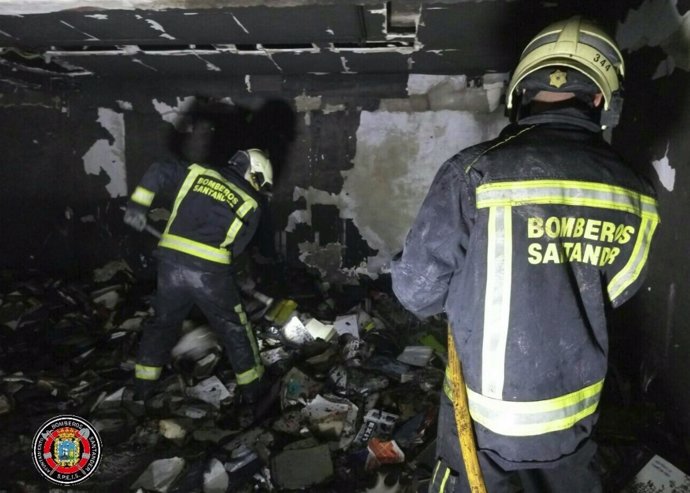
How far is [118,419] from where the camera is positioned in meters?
3.07

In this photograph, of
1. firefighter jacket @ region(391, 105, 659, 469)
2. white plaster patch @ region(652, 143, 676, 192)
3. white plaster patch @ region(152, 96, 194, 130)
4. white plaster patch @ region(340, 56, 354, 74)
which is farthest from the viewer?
white plaster patch @ region(152, 96, 194, 130)

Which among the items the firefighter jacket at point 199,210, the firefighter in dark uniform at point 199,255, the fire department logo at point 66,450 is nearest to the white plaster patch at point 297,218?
the firefighter in dark uniform at point 199,255

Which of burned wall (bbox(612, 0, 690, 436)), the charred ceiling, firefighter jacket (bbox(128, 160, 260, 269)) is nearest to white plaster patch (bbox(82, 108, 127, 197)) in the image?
the charred ceiling

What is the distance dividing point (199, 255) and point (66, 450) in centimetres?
149

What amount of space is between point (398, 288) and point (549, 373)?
508 millimetres

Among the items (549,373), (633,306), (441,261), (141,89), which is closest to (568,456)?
(549,373)

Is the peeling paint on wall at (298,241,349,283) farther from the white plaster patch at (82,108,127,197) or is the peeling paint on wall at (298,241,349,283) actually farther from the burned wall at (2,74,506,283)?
the white plaster patch at (82,108,127,197)

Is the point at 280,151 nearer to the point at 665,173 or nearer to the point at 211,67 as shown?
the point at 211,67

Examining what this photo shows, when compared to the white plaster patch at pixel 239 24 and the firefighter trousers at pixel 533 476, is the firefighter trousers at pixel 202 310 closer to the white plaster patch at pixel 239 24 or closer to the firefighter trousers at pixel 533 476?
the white plaster patch at pixel 239 24

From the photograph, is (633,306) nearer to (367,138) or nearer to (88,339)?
(367,138)

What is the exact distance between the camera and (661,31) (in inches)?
93.6

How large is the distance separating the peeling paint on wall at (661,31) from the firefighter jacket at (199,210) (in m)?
2.62

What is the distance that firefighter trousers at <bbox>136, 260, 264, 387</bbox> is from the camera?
2951 mm

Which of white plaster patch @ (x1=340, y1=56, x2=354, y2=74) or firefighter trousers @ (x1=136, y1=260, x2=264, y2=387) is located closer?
firefighter trousers @ (x1=136, y1=260, x2=264, y2=387)
